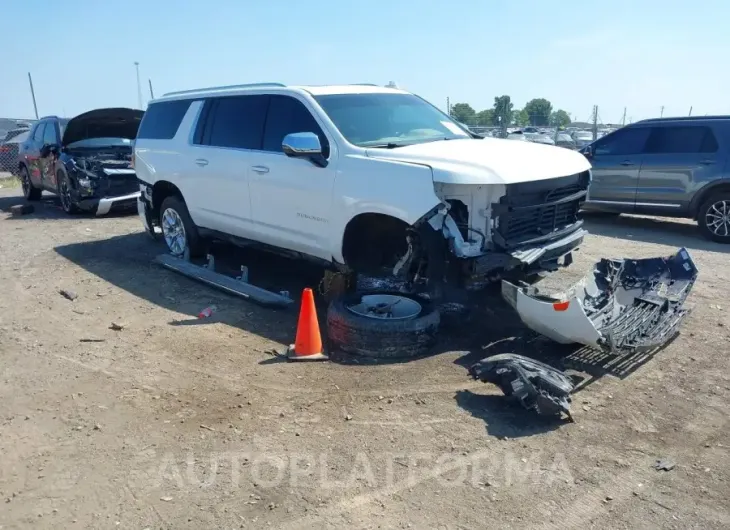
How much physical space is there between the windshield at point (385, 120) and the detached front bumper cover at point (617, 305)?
189cm

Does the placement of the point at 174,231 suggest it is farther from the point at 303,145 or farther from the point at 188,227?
the point at 303,145

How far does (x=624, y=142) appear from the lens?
11289 millimetres

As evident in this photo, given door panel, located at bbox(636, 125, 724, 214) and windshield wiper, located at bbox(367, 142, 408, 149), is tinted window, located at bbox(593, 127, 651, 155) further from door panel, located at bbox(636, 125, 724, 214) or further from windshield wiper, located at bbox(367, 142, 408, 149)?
windshield wiper, located at bbox(367, 142, 408, 149)

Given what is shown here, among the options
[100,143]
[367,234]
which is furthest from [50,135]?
[367,234]

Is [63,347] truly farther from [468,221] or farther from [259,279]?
[468,221]

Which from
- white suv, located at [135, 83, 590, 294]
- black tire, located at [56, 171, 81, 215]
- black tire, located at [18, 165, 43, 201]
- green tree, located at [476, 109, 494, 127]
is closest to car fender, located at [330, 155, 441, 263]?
white suv, located at [135, 83, 590, 294]

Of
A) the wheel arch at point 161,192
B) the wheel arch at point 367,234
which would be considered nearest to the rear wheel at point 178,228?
the wheel arch at point 161,192

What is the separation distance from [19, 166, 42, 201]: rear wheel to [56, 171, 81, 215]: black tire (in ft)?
7.93

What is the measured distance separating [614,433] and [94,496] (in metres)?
2.98

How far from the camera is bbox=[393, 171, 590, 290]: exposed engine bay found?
4.99 meters

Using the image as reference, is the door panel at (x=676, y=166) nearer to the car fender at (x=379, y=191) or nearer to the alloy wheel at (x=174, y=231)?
the car fender at (x=379, y=191)

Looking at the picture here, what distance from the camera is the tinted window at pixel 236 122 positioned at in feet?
22.1

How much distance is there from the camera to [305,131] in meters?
6.14

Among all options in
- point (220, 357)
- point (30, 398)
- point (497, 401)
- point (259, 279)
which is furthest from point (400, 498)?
point (259, 279)
